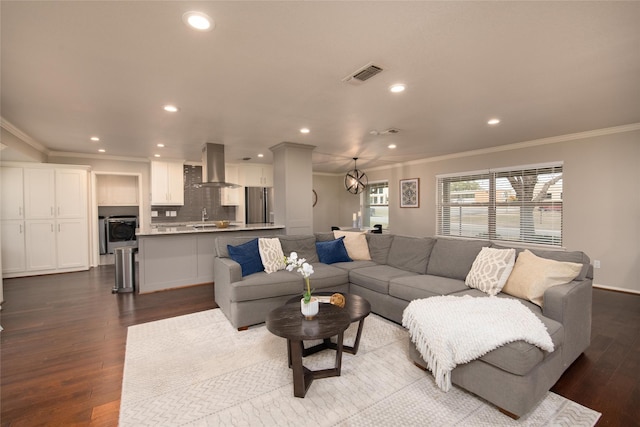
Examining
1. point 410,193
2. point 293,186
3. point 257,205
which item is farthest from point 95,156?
point 410,193

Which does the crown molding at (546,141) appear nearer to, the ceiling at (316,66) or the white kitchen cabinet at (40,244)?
the ceiling at (316,66)

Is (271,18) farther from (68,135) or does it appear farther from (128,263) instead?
(68,135)

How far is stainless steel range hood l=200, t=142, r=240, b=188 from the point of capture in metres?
5.21

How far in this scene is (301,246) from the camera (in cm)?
405

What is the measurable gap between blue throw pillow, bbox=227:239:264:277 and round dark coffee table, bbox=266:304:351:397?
43.4 inches

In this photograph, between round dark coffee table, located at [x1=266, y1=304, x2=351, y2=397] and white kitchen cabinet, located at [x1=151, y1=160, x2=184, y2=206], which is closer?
round dark coffee table, located at [x1=266, y1=304, x2=351, y2=397]

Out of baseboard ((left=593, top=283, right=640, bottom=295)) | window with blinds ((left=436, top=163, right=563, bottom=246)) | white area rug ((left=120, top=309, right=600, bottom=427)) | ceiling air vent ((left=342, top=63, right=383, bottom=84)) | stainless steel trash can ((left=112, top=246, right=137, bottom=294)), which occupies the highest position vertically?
ceiling air vent ((left=342, top=63, right=383, bottom=84))

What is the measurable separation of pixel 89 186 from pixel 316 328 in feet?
20.8

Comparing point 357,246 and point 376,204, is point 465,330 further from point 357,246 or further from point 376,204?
point 376,204

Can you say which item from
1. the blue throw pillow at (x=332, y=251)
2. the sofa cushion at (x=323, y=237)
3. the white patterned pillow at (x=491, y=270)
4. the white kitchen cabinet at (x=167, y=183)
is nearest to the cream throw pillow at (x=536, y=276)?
the white patterned pillow at (x=491, y=270)

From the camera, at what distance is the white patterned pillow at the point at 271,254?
3486 mm

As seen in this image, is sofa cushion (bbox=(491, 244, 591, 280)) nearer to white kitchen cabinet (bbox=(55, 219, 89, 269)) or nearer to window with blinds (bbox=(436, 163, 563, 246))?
window with blinds (bbox=(436, 163, 563, 246))

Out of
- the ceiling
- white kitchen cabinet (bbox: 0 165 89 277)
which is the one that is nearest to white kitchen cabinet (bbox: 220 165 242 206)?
white kitchen cabinet (bbox: 0 165 89 277)

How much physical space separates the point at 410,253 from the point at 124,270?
421 cm
